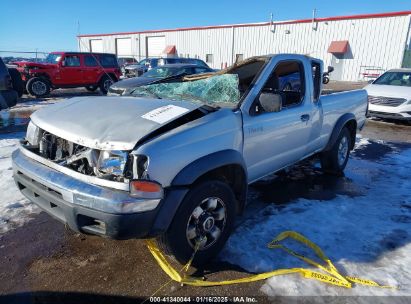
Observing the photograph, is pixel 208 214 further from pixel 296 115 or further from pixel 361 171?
pixel 361 171

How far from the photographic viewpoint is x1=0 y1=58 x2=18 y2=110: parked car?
6216mm

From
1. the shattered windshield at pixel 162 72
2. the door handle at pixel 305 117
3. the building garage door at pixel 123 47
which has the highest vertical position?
the building garage door at pixel 123 47

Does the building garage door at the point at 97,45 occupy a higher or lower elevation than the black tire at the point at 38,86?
higher

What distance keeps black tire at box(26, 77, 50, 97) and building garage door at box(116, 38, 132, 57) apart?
3181cm

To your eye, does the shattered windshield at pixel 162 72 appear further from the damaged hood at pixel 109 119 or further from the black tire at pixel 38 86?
the damaged hood at pixel 109 119

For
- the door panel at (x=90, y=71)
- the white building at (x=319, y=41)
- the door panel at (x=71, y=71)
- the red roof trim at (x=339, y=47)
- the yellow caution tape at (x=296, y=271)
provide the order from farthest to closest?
the red roof trim at (x=339, y=47) < the white building at (x=319, y=41) < the door panel at (x=90, y=71) < the door panel at (x=71, y=71) < the yellow caution tape at (x=296, y=271)

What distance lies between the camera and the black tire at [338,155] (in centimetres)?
522

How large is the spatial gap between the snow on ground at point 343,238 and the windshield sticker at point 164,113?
1.38 metres

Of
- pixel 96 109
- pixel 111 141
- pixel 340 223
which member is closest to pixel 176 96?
pixel 96 109

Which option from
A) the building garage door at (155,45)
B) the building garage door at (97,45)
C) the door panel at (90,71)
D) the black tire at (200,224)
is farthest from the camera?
the building garage door at (97,45)

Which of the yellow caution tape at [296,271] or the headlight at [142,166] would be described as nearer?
the headlight at [142,166]

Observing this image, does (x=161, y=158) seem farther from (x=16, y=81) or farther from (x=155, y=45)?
(x=155, y=45)

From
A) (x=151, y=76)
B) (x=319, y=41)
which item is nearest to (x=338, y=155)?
(x=151, y=76)

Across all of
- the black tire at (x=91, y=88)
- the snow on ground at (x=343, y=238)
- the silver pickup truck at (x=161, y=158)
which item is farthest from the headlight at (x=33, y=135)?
the black tire at (x=91, y=88)
